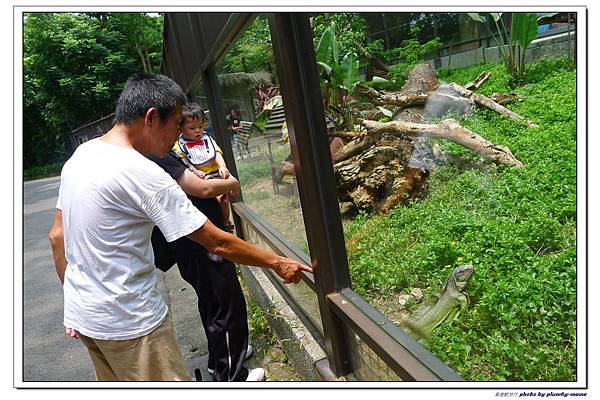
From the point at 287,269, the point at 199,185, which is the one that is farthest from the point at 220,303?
the point at 287,269

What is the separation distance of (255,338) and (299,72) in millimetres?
2179

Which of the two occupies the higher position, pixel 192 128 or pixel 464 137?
pixel 192 128

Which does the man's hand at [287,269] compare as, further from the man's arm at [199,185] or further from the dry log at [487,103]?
the dry log at [487,103]

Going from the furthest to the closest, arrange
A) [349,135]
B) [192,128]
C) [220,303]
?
[192,128], [349,135], [220,303]

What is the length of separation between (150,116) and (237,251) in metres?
0.64

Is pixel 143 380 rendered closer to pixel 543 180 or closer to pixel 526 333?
pixel 526 333

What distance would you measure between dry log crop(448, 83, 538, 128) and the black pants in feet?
5.15

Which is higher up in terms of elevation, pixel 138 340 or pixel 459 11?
pixel 459 11

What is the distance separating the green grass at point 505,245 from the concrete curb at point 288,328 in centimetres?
63

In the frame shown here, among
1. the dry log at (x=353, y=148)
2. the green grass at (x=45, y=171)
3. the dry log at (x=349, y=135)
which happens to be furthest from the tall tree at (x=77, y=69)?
the dry log at (x=349, y=135)

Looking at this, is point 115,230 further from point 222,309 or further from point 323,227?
point 222,309

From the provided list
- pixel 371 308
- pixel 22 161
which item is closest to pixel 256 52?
pixel 22 161

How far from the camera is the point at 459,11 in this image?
1.71 m

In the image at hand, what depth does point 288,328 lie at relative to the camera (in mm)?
3041
